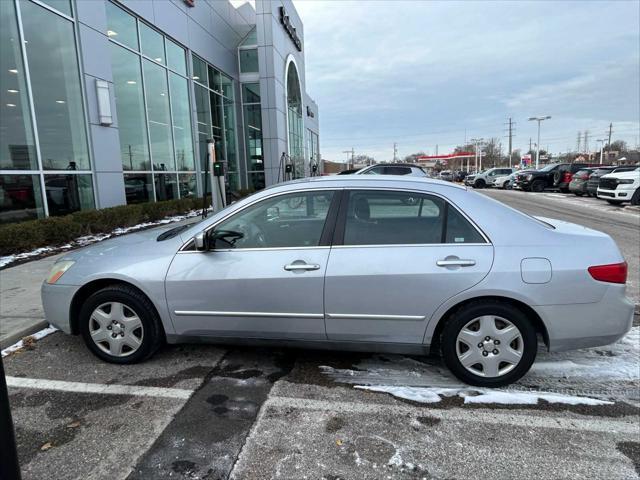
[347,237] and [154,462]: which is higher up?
[347,237]

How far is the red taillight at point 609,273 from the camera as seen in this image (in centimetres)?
298

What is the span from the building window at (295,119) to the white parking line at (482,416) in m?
23.7

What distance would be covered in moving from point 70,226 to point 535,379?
9054mm

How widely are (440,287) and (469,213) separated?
622mm

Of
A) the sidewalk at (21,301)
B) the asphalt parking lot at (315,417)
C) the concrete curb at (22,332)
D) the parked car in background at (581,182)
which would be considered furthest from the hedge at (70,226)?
the parked car in background at (581,182)

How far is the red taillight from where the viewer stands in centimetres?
298

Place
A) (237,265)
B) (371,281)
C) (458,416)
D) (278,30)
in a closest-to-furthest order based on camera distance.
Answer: (458,416) → (371,281) → (237,265) → (278,30)

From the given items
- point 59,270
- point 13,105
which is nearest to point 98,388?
point 59,270

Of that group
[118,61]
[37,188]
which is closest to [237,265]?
[37,188]

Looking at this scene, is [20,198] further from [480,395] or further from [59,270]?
[480,395]

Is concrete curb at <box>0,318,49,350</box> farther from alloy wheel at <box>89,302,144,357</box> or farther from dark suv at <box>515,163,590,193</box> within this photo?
dark suv at <box>515,163,590,193</box>

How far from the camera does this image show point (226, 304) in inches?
132

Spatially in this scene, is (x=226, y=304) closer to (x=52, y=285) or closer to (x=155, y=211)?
(x=52, y=285)

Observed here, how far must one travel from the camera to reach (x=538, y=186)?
91.4ft
